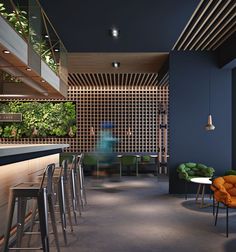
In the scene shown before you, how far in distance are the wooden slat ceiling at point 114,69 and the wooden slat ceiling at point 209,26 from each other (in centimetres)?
81

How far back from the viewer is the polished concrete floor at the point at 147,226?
149 inches

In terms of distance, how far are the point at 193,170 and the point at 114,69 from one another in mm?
3525

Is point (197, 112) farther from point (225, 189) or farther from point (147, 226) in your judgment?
point (147, 226)

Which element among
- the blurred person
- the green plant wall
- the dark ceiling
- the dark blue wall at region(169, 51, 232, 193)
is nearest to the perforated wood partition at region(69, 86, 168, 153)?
the blurred person

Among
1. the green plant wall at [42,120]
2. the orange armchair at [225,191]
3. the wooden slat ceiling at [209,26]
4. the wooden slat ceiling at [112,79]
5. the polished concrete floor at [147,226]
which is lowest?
the polished concrete floor at [147,226]

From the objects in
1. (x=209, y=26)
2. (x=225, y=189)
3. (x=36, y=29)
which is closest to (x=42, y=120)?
(x=36, y=29)

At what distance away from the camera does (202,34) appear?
6.18 metres

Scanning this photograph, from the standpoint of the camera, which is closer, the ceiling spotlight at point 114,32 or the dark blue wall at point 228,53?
the ceiling spotlight at point 114,32

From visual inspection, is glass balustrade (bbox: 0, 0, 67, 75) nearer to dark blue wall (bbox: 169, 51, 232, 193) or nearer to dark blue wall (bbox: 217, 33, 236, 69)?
dark blue wall (bbox: 169, 51, 232, 193)

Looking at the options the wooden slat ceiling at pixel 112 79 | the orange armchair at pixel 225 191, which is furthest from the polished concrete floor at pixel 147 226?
the wooden slat ceiling at pixel 112 79

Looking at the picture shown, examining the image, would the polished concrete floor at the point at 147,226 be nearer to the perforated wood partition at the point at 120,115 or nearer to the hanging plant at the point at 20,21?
the hanging plant at the point at 20,21

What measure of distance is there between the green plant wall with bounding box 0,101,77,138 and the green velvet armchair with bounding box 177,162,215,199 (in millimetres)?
5387

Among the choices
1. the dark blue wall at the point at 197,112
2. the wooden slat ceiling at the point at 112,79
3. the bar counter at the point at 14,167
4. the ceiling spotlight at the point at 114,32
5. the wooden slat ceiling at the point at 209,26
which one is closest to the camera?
the bar counter at the point at 14,167

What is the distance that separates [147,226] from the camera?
15.3 feet
